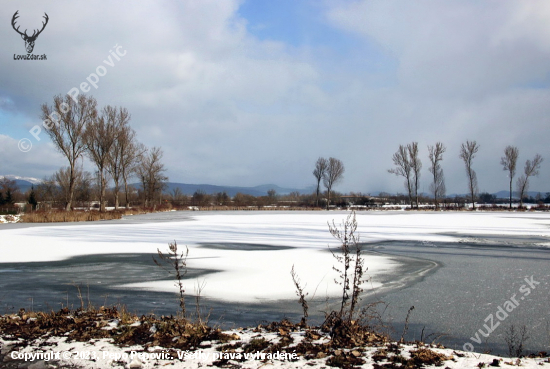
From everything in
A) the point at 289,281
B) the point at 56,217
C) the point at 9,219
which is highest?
the point at 56,217

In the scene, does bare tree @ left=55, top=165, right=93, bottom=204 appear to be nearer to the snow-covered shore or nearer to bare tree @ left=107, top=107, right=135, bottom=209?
bare tree @ left=107, top=107, right=135, bottom=209

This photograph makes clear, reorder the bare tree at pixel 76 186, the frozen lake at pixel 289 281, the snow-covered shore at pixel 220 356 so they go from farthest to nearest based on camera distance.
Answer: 1. the bare tree at pixel 76 186
2. the frozen lake at pixel 289 281
3. the snow-covered shore at pixel 220 356

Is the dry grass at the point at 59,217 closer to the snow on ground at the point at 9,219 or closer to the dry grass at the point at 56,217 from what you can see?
the dry grass at the point at 56,217

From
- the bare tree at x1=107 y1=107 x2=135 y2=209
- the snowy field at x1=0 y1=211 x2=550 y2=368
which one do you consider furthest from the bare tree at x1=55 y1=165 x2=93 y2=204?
the snowy field at x1=0 y1=211 x2=550 y2=368

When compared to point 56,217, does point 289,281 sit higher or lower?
lower

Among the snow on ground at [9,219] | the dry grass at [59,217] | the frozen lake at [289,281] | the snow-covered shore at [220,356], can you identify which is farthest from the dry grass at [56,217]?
the snow-covered shore at [220,356]

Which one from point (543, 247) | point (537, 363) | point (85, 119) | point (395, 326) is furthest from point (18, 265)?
point (85, 119)

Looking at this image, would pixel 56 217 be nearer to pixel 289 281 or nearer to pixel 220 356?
pixel 289 281

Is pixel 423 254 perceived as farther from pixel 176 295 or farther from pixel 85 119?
pixel 85 119

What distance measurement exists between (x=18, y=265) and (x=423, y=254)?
9974mm

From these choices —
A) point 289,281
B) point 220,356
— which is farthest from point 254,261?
point 220,356

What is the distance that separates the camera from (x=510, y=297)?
5.82 m

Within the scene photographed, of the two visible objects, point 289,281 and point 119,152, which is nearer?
point 289,281

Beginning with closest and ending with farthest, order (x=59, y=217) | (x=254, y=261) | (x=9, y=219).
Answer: (x=254, y=261)
(x=9, y=219)
(x=59, y=217)
